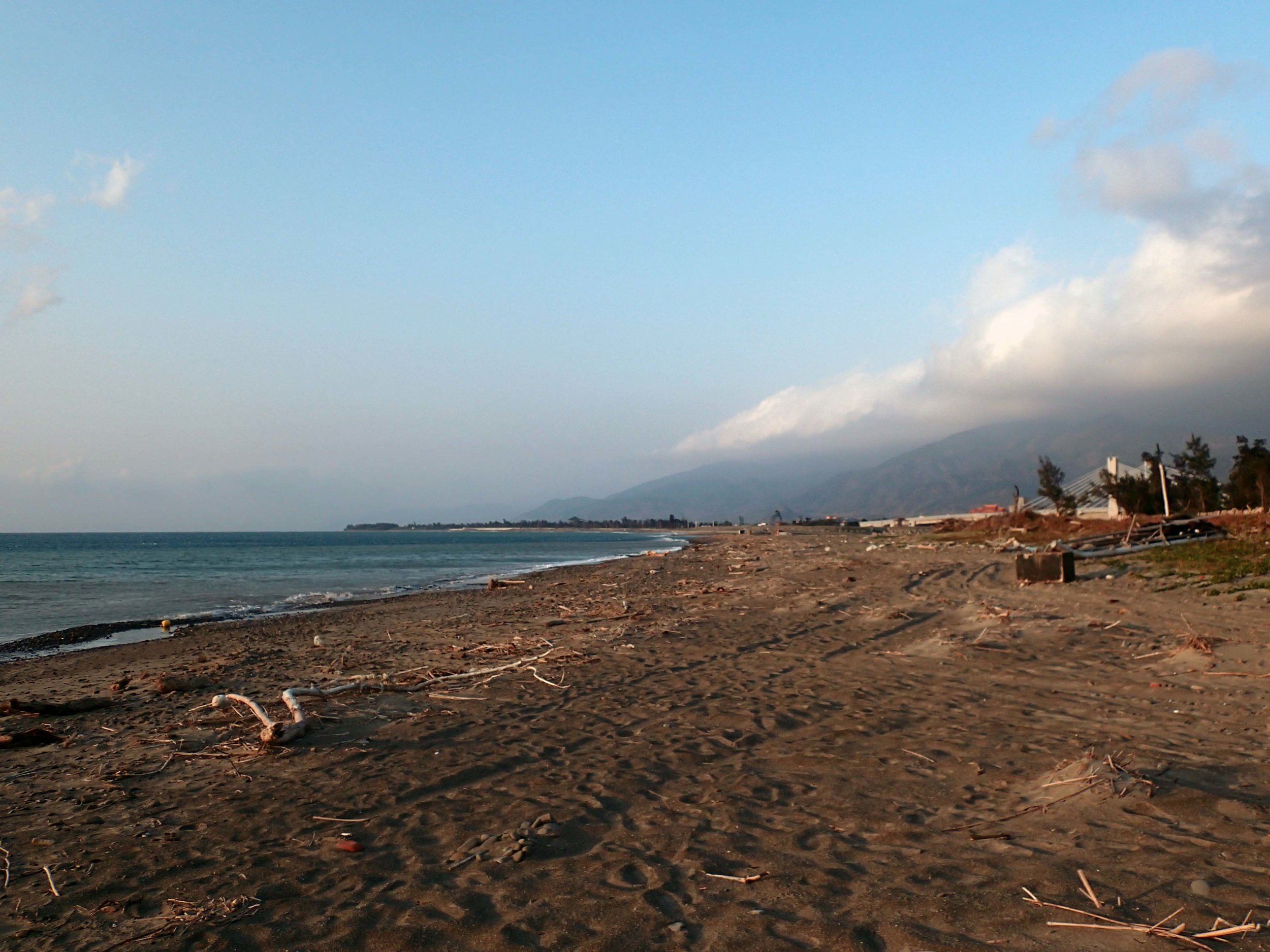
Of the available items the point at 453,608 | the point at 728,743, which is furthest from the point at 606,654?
the point at 453,608

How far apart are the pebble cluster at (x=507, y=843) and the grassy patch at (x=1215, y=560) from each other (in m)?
14.1

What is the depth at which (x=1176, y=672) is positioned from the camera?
27.1 ft

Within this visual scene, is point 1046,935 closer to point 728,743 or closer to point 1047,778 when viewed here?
point 1047,778

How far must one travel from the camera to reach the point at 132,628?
65.5ft

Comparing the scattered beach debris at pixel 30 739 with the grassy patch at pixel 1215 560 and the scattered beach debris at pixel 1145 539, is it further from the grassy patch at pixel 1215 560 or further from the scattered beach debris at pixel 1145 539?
the scattered beach debris at pixel 1145 539

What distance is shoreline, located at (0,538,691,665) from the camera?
16.4 m

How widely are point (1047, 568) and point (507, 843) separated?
15893 millimetres

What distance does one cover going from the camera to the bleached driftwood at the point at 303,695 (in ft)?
23.2

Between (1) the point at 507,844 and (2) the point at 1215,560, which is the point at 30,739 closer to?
(1) the point at 507,844

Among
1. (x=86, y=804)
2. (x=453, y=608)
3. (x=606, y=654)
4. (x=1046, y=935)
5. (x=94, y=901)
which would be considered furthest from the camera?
(x=453, y=608)

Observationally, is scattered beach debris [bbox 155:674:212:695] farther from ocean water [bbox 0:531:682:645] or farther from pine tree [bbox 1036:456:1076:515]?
pine tree [bbox 1036:456:1076:515]

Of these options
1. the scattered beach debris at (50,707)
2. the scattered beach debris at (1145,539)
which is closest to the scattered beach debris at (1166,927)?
the scattered beach debris at (50,707)

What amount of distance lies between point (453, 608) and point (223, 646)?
6203 mm

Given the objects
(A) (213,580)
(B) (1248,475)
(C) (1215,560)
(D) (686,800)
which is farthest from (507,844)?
(B) (1248,475)
